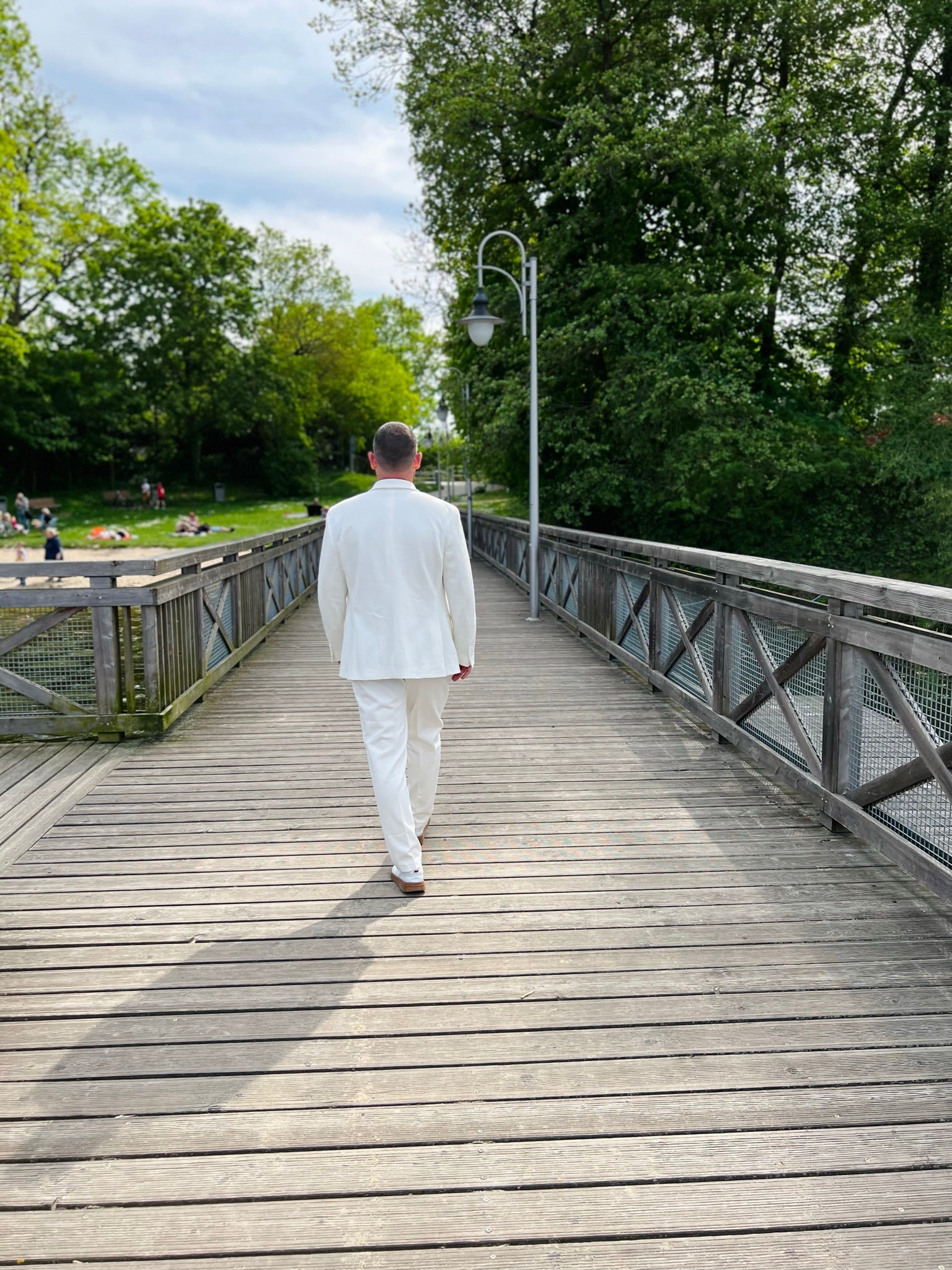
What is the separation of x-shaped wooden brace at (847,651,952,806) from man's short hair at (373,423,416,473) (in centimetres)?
192

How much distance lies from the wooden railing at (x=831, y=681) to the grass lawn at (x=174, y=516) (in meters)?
21.8

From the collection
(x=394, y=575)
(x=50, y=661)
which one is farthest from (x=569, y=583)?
(x=394, y=575)

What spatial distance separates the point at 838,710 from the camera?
4.25 meters

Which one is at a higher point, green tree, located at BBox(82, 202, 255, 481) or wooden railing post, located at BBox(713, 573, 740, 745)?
green tree, located at BBox(82, 202, 255, 481)

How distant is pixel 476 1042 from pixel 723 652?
356 cm

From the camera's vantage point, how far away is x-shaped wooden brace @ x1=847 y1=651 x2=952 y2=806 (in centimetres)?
341

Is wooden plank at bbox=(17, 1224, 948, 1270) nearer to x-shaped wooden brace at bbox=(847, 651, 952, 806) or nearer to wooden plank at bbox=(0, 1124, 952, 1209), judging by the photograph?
wooden plank at bbox=(0, 1124, 952, 1209)

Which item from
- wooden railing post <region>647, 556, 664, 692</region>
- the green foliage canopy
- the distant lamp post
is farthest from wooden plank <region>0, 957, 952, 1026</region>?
the green foliage canopy

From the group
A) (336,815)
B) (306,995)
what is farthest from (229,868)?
(306,995)

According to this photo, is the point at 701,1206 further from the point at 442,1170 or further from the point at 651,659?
the point at 651,659

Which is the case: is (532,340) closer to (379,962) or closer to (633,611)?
(633,611)

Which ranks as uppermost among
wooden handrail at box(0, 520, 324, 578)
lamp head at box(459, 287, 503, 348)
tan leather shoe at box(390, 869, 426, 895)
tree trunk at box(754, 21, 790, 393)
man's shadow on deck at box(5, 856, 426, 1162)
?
tree trunk at box(754, 21, 790, 393)

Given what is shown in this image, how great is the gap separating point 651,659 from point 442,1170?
5633 millimetres

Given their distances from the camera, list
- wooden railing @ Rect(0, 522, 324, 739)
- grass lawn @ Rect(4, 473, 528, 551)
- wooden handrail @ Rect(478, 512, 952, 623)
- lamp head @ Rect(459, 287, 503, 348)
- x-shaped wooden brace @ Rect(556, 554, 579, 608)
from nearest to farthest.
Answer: wooden handrail @ Rect(478, 512, 952, 623), wooden railing @ Rect(0, 522, 324, 739), x-shaped wooden brace @ Rect(556, 554, 579, 608), lamp head @ Rect(459, 287, 503, 348), grass lawn @ Rect(4, 473, 528, 551)
